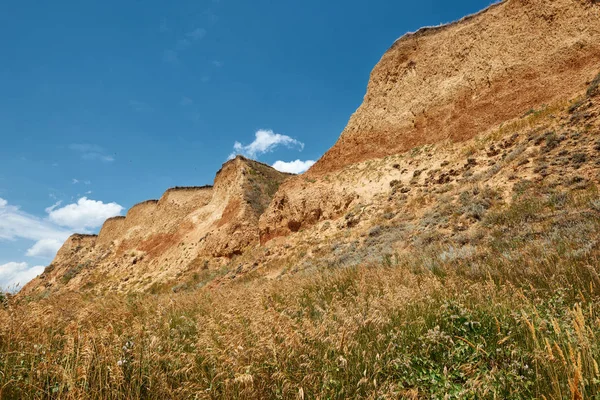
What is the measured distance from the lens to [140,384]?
2354 mm

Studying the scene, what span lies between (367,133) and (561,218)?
16342 mm

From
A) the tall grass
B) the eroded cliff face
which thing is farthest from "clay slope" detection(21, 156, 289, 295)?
the tall grass

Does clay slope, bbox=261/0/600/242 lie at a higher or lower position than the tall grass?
higher

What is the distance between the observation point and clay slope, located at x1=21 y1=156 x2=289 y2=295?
86.3 feet

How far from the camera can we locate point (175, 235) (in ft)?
112

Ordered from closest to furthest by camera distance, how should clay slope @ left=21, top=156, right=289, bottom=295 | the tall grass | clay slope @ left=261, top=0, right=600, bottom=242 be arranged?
the tall grass → clay slope @ left=261, top=0, right=600, bottom=242 → clay slope @ left=21, top=156, right=289, bottom=295

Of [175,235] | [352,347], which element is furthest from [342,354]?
[175,235]

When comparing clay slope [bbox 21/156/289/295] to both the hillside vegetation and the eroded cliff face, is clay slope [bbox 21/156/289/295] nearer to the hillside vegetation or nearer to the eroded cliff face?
the eroded cliff face

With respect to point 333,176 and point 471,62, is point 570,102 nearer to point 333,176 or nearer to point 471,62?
point 471,62

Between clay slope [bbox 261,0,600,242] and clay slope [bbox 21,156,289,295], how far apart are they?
4.81m

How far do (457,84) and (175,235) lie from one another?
1218 inches

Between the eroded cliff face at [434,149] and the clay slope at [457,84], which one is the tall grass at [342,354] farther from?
the clay slope at [457,84]

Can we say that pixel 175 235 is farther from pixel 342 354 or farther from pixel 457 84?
pixel 342 354

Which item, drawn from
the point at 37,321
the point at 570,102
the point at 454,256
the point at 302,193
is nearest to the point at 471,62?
the point at 570,102
